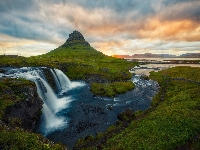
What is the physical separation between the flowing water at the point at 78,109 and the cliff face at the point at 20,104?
223 centimetres

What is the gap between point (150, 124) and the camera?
26141mm

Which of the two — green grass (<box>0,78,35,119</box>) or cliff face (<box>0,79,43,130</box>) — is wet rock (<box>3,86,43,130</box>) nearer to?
cliff face (<box>0,79,43,130</box>)

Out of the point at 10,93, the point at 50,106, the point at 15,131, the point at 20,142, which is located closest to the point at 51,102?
the point at 50,106

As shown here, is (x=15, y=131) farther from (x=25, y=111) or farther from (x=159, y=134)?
(x=159, y=134)

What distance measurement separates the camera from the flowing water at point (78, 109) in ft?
94.1

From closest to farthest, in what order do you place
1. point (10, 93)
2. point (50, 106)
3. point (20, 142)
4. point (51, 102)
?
point (20, 142), point (10, 93), point (50, 106), point (51, 102)

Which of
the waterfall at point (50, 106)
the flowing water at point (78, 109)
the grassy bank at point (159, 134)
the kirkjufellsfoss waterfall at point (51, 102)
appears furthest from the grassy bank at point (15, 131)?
the grassy bank at point (159, 134)

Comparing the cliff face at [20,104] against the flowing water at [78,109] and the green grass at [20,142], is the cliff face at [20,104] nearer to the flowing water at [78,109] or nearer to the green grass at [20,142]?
the flowing water at [78,109]

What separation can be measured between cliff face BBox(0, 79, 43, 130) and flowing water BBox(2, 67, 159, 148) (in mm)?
2229

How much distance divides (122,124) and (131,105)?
1121cm

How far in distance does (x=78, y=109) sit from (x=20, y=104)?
1363 centimetres

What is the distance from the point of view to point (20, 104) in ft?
94.2

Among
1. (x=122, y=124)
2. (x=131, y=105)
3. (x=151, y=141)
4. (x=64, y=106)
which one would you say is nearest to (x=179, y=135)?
(x=151, y=141)

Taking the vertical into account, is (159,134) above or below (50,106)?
above
